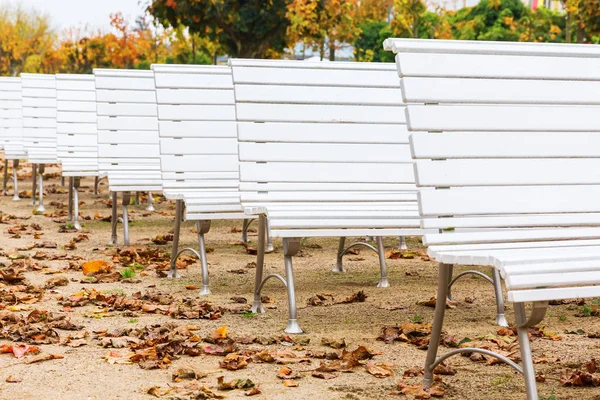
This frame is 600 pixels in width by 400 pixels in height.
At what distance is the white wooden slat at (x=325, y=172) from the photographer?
555 centimetres

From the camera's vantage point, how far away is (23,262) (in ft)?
22.3

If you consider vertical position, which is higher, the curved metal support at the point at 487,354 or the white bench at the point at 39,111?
the white bench at the point at 39,111

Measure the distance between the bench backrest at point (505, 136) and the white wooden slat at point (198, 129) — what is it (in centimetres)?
327

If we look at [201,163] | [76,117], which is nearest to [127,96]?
[76,117]

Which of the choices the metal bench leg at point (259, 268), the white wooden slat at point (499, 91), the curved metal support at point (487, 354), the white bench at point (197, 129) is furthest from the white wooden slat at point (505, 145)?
the white bench at point (197, 129)

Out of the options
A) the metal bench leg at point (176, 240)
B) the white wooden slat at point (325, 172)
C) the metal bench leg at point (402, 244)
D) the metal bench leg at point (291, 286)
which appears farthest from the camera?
the metal bench leg at point (402, 244)

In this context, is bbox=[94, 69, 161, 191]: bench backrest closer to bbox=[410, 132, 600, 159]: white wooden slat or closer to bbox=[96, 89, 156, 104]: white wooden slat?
bbox=[96, 89, 156, 104]: white wooden slat

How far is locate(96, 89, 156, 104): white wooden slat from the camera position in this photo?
28.6 feet

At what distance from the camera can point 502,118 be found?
388 cm

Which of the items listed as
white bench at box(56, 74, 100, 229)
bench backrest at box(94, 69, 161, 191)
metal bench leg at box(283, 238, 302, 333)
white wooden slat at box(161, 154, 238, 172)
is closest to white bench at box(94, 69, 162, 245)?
bench backrest at box(94, 69, 161, 191)

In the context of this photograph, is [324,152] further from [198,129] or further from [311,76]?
[198,129]

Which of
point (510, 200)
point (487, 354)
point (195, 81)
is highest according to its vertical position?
point (195, 81)

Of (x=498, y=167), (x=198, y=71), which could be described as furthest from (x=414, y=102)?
(x=198, y=71)

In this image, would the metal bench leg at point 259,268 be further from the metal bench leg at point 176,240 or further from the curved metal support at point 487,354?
the curved metal support at point 487,354
